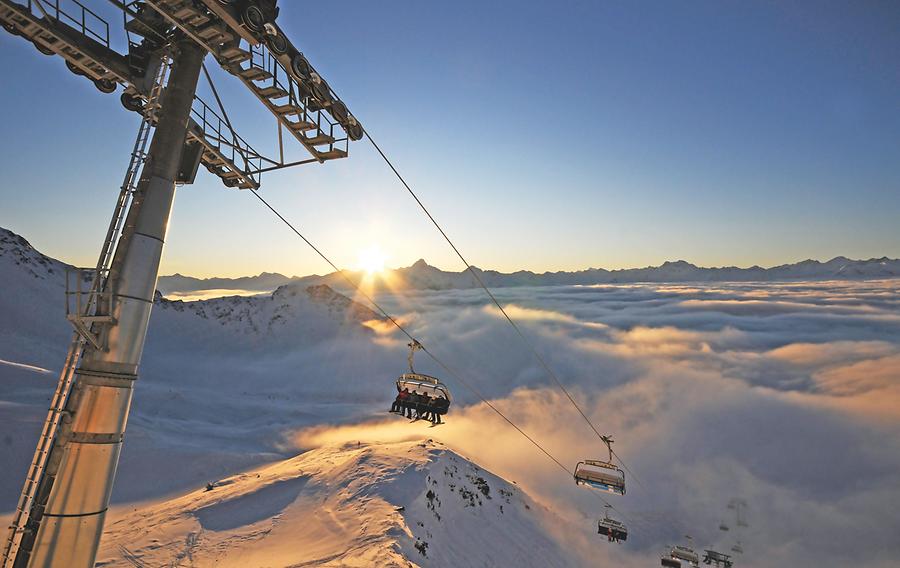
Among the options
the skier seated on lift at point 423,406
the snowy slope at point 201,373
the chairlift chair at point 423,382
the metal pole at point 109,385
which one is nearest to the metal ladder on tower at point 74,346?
the metal pole at point 109,385

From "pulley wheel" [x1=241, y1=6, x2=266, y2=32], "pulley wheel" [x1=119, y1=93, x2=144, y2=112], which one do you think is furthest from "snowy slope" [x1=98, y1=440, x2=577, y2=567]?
"pulley wheel" [x1=241, y1=6, x2=266, y2=32]

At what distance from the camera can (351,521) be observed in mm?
29188

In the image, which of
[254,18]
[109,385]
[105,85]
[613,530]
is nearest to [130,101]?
[105,85]

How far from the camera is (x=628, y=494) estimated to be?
82.7 m

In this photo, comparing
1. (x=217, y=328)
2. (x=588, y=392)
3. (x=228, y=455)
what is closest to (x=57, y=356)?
(x=228, y=455)

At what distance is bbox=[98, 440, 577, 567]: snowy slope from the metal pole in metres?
17.8

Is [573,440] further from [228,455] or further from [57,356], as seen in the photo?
[57,356]

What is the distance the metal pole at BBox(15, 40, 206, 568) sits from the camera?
7.94 meters

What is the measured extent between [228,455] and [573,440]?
278ft

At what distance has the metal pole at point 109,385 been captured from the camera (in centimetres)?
794

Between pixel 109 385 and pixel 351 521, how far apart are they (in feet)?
82.2

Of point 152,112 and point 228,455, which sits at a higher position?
point 152,112

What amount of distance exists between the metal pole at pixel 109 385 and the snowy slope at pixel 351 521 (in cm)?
1782

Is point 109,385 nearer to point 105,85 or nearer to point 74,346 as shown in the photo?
point 74,346
